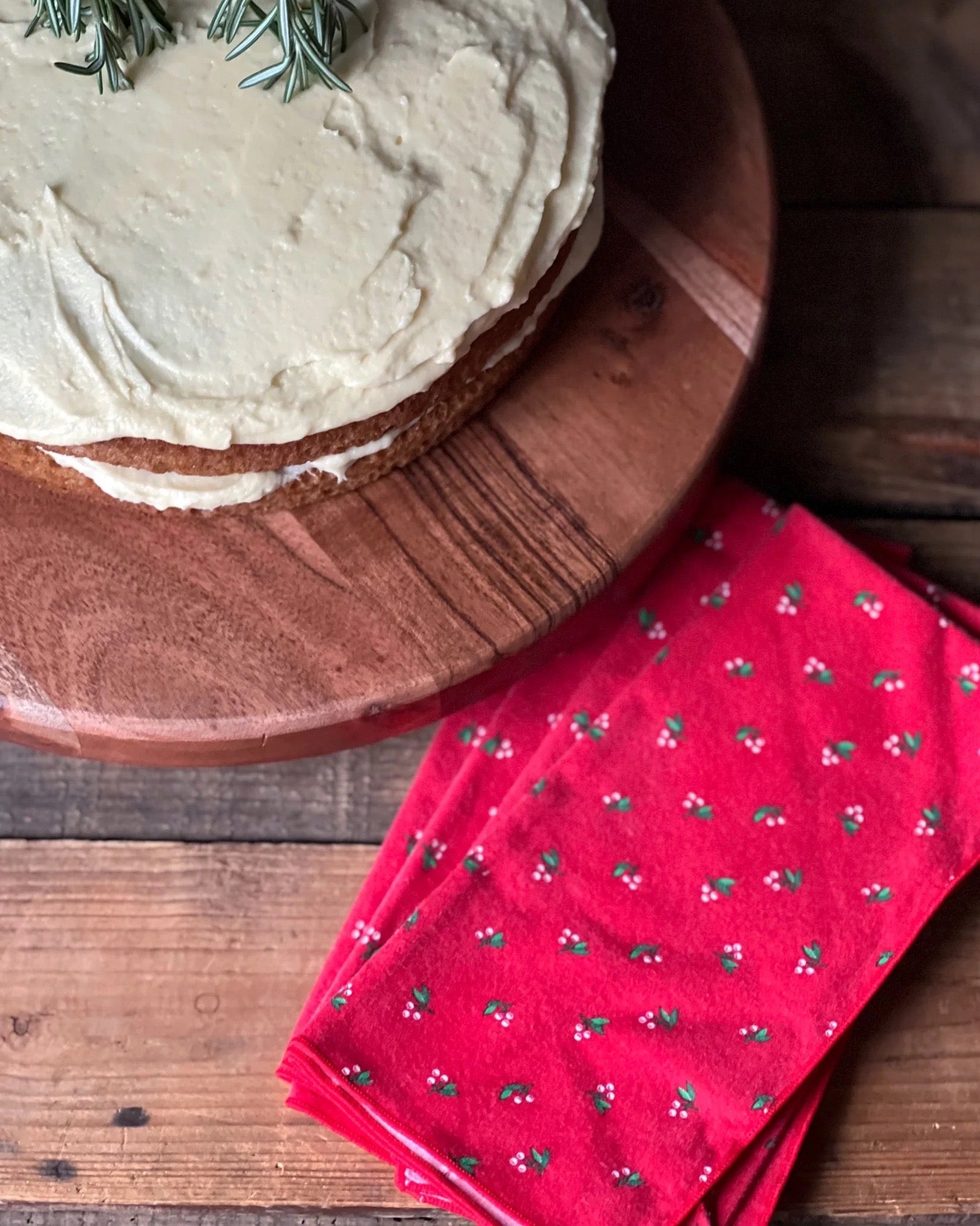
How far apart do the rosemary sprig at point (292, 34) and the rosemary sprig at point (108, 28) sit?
0.06 feet

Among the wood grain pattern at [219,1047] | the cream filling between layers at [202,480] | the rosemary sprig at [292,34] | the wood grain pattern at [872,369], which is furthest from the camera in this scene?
the wood grain pattern at [872,369]

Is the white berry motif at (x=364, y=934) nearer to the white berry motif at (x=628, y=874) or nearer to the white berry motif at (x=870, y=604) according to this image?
the white berry motif at (x=628, y=874)

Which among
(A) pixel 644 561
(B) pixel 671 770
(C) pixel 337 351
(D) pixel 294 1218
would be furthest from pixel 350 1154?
(C) pixel 337 351

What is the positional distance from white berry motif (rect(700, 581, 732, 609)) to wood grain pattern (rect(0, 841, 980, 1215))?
32cm

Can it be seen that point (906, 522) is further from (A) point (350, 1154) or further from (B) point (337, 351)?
(A) point (350, 1154)

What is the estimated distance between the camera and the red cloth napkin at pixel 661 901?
918mm

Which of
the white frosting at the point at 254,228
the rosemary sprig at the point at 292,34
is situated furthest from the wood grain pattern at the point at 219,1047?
the rosemary sprig at the point at 292,34

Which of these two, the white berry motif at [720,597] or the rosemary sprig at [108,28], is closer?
the rosemary sprig at [108,28]

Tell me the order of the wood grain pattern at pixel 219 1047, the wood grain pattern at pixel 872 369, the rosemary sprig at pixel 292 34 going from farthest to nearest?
the wood grain pattern at pixel 872 369 < the wood grain pattern at pixel 219 1047 < the rosemary sprig at pixel 292 34

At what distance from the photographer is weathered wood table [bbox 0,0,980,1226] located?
3.25 ft

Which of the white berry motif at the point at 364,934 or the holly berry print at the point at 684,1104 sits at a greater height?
the white berry motif at the point at 364,934

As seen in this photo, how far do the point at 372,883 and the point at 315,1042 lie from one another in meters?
0.16

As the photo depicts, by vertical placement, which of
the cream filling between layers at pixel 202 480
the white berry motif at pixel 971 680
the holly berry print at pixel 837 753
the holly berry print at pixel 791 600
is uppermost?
the cream filling between layers at pixel 202 480

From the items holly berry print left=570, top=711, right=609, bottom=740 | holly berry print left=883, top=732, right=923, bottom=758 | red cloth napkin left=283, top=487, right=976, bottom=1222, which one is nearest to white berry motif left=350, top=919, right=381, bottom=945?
red cloth napkin left=283, top=487, right=976, bottom=1222
